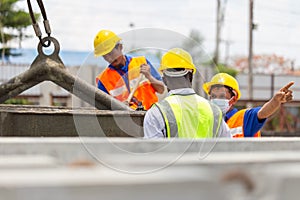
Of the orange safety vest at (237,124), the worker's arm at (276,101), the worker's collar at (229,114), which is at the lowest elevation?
the orange safety vest at (237,124)

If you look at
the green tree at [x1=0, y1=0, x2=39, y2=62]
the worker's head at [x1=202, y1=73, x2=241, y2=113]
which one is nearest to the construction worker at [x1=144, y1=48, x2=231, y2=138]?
the worker's head at [x1=202, y1=73, x2=241, y2=113]

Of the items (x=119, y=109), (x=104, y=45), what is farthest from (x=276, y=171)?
(x=104, y=45)

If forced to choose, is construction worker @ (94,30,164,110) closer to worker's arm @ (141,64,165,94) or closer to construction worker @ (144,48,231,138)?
worker's arm @ (141,64,165,94)

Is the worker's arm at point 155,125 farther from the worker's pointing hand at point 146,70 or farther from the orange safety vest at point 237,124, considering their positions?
the worker's pointing hand at point 146,70

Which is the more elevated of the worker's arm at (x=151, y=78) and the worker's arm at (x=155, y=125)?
the worker's arm at (x=151, y=78)

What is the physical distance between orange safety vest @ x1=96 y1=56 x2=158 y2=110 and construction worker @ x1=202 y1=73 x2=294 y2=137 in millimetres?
976

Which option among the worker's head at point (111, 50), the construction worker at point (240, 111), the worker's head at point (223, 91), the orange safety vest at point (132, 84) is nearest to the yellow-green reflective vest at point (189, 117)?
the construction worker at point (240, 111)

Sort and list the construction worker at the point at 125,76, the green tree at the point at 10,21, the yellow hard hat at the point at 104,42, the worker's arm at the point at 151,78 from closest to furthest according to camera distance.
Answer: the worker's arm at the point at 151,78 → the construction worker at the point at 125,76 → the yellow hard hat at the point at 104,42 → the green tree at the point at 10,21

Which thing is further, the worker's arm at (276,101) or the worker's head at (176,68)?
the worker's arm at (276,101)

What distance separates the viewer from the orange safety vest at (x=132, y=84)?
6.08 meters

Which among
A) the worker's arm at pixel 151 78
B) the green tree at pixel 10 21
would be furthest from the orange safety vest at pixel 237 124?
the green tree at pixel 10 21

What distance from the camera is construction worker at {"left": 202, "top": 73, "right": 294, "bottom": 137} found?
4730 millimetres

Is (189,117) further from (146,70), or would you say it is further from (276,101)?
(146,70)

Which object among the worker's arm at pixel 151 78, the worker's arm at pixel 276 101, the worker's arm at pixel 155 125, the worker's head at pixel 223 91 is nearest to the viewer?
the worker's arm at pixel 155 125
